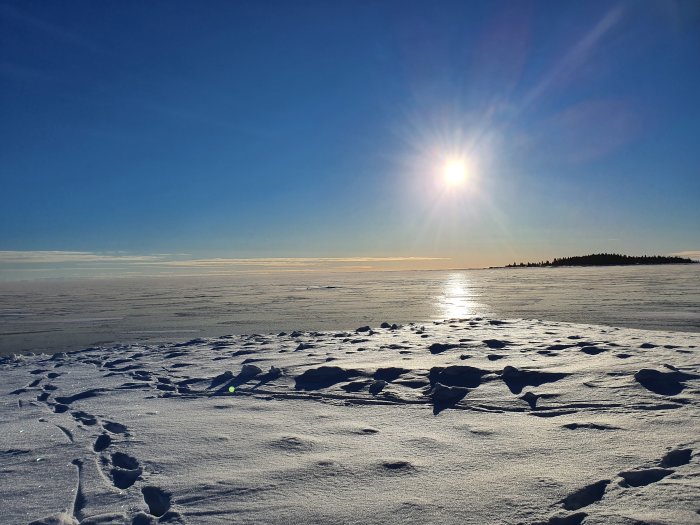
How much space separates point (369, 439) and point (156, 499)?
5.95 ft

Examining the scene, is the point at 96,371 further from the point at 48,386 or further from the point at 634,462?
the point at 634,462

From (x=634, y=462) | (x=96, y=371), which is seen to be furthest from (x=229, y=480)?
(x=96, y=371)

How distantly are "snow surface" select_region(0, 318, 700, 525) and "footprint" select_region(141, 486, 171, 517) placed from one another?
0.01m

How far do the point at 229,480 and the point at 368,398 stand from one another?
2.36 metres

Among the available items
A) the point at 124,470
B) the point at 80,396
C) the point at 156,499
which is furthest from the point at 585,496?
the point at 80,396

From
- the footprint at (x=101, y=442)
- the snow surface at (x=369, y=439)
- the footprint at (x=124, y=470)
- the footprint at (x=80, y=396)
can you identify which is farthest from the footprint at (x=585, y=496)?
the footprint at (x=80, y=396)

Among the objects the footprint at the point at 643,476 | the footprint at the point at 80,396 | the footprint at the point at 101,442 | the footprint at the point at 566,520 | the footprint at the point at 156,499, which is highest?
the footprint at the point at 643,476

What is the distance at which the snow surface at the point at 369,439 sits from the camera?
9.73 ft

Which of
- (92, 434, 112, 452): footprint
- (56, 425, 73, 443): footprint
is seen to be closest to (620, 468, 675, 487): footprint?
(92, 434, 112, 452): footprint

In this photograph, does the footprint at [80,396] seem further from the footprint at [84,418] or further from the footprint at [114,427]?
the footprint at [114,427]

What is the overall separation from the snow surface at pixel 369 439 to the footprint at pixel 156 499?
13 mm

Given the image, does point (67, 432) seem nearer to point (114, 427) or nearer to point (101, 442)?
point (114, 427)

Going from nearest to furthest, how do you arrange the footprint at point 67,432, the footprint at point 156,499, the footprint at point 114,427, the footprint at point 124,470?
1. the footprint at point 156,499
2. the footprint at point 124,470
3. the footprint at point 67,432
4. the footprint at point 114,427

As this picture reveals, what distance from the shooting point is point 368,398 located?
546 cm
